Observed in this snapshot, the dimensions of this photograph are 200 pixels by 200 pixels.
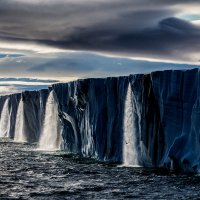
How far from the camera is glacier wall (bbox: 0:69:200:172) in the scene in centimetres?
2342

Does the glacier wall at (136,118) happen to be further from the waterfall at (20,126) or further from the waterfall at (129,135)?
the waterfall at (20,126)

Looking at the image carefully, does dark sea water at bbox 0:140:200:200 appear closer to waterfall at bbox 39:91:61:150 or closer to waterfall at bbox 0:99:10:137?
waterfall at bbox 39:91:61:150

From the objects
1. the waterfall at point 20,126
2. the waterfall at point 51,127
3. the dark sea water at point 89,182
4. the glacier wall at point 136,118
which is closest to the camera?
the dark sea water at point 89,182

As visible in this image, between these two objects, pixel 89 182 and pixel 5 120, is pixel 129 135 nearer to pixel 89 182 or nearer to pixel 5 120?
pixel 89 182

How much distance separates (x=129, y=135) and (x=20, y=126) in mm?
28143

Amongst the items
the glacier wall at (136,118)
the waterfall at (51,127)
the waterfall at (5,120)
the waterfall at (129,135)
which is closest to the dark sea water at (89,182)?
the waterfall at (129,135)

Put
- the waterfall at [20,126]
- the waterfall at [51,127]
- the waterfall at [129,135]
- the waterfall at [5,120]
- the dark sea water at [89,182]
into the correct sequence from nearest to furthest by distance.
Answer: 1. the dark sea water at [89,182]
2. the waterfall at [129,135]
3. the waterfall at [51,127]
4. the waterfall at [20,126]
5. the waterfall at [5,120]

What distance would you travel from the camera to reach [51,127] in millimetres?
44156

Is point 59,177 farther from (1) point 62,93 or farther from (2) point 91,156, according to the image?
(1) point 62,93

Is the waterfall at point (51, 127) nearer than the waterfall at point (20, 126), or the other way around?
the waterfall at point (51, 127)

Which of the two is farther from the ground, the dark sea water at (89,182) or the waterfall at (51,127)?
the waterfall at (51,127)

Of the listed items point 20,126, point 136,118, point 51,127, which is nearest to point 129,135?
point 136,118

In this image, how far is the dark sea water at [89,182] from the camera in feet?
61.8

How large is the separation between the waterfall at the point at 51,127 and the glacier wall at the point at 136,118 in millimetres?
3850
